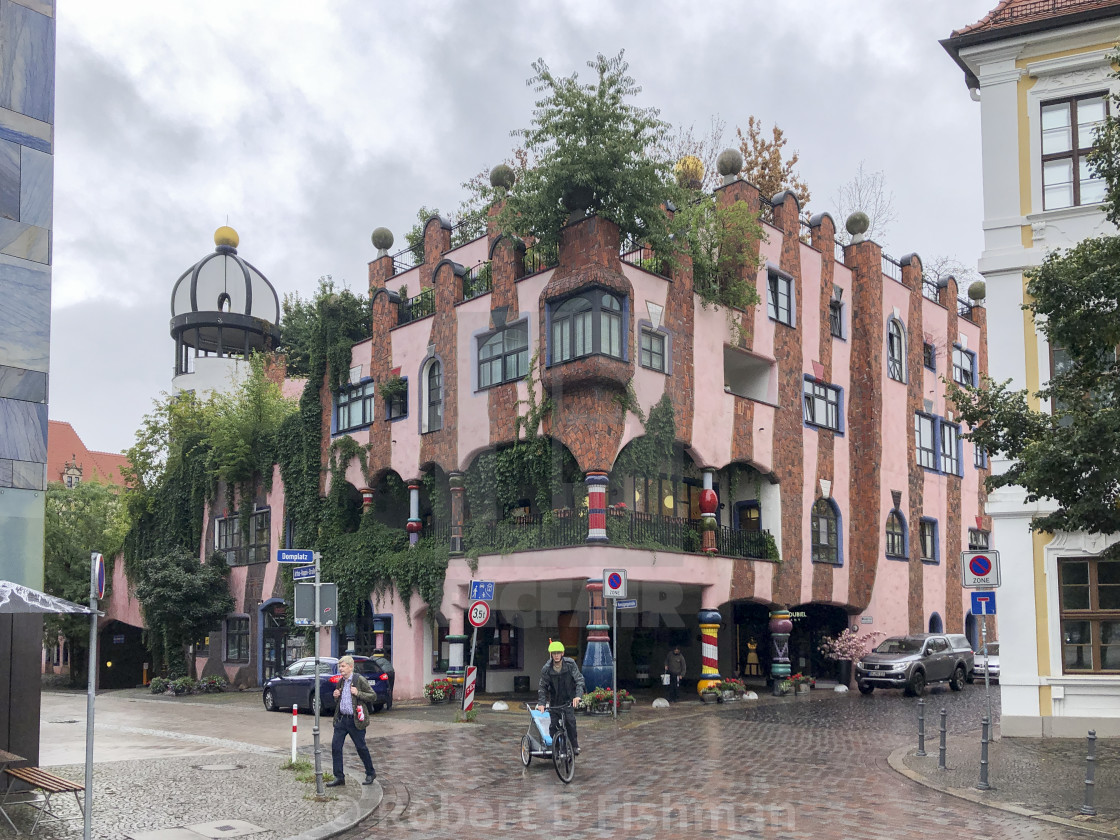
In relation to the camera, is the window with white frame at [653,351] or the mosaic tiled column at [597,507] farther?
the window with white frame at [653,351]

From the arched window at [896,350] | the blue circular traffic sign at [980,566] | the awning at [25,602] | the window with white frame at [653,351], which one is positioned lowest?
the awning at [25,602]

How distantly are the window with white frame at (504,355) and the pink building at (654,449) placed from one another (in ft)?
0.20

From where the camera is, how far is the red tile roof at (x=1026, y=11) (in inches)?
768

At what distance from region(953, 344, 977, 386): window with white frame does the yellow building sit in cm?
2291

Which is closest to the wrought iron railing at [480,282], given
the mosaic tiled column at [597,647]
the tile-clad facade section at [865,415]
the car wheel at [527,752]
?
the mosaic tiled column at [597,647]

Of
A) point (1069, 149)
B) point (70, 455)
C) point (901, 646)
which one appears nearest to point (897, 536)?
point (901, 646)

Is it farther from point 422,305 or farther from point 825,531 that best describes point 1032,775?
point 422,305

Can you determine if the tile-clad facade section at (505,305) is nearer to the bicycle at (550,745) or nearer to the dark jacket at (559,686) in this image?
the bicycle at (550,745)

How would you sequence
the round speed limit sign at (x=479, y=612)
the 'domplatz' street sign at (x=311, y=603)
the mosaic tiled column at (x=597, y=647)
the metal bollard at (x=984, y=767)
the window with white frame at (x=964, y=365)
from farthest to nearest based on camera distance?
the window with white frame at (x=964, y=365) < the mosaic tiled column at (x=597, y=647) < the round speed limit sign at (x=479, y=612) < the 'domplatz' street sign at (x=311, y=603) < the metal bollard at (x=984, y=767)

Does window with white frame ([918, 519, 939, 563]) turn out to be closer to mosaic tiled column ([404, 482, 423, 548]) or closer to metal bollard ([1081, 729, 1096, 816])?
mosaic tiled column ([404, 482, 423, 548])

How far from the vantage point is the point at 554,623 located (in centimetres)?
3375

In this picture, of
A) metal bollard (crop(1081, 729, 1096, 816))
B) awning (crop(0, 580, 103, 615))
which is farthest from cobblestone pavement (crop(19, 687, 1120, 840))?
awning (crop(0, 580, 103, 615))

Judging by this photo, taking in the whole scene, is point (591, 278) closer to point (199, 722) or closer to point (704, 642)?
point (704, 642)

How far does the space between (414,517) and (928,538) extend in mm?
18554
